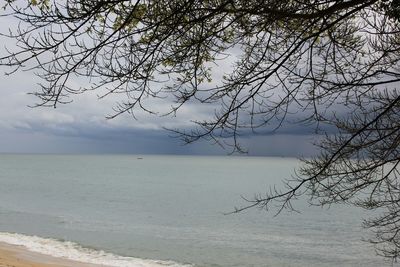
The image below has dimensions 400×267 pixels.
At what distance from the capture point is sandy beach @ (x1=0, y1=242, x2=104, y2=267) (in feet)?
59.7

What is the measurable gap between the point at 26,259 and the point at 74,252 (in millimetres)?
4266

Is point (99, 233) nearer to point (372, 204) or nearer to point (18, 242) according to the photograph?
point (18, 242)

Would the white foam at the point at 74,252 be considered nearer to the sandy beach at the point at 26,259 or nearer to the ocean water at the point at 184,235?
the ocean water at the point at 184,235

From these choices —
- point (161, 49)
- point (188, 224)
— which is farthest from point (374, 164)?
point (188, 224)

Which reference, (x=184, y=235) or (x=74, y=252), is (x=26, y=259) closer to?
(x=74, y=252)

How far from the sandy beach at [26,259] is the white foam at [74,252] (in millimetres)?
825

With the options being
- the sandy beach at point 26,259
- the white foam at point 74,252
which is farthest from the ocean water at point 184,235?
the sandy beach at point 26,259

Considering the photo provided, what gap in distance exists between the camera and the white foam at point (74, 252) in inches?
856

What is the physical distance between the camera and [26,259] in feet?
64.6

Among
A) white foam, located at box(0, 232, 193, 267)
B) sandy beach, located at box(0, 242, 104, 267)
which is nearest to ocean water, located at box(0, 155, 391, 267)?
white foam, located at box(0, 232, 193, 267)

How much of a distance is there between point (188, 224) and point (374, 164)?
33302 mm

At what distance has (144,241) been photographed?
2894 cm

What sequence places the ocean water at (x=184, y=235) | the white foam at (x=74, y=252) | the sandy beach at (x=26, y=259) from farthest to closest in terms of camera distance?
1. the ocean water at (x=184, y=235)
2. the white foam at (x=74, y=252)
3. the sandy beach at (x=26, y=259)

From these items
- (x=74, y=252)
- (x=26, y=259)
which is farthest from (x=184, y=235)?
(x=26, y=259)
